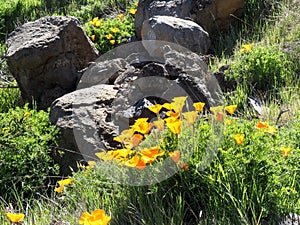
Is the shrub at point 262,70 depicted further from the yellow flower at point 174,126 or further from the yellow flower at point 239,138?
the yellow flower at point 174,126

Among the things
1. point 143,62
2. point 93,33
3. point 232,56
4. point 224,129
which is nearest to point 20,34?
point 93,33

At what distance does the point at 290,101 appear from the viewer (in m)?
4.84

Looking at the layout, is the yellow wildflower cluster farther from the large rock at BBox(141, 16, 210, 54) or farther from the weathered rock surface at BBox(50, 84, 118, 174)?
the large rock at BBox(141, 16, 210, 54)

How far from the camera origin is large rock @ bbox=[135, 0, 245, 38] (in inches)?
251

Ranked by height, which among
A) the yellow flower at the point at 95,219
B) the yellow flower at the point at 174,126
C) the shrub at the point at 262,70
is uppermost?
the yellow flower at the point at 174,126

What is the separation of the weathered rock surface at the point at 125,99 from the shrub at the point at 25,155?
0.17m

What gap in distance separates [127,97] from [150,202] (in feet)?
5.83

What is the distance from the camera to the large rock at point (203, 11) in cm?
636

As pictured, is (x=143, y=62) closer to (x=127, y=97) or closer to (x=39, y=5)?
(x=127, y=97)

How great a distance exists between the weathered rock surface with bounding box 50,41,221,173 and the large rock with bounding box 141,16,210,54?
1.83 ft

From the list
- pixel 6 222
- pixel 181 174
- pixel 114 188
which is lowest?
pixel 6 222

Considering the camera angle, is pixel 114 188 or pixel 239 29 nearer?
pixel 114 188

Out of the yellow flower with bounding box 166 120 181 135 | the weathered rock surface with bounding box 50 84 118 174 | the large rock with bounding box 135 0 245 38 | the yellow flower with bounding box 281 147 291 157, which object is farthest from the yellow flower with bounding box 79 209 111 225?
the large rock with bounding box 135 0 245 38

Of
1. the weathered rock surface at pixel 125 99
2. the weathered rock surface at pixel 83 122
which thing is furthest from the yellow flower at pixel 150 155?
the weathered rock surface at pixel 83 122
